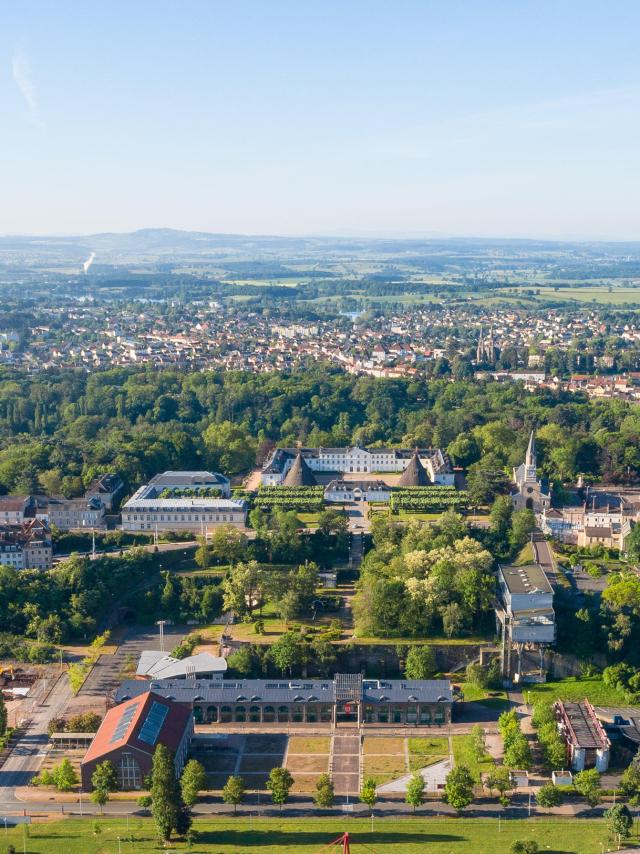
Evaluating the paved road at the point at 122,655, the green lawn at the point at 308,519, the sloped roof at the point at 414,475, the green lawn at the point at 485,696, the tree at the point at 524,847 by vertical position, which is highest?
the sloped roof at the point at 414,475

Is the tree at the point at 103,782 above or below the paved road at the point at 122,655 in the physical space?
above

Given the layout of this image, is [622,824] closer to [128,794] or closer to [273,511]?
[128,794]

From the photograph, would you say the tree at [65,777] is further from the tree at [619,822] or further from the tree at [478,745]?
the tree at [619,822]

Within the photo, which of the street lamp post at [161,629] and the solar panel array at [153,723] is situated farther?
the street lamp post at [161,629]

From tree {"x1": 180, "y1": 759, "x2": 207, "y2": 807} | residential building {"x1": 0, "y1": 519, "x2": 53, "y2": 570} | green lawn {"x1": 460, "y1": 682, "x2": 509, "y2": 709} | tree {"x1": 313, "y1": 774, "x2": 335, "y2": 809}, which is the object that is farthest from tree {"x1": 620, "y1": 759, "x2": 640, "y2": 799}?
residential building {"x1": 0, "y1": 519, "x2": 53, "y2": 570}

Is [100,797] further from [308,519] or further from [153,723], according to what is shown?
[308,519]

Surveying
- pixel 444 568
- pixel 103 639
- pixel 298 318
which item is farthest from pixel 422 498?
pixel 298 318

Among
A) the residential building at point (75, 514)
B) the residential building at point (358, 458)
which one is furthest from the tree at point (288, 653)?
the residential building at point (358, 458)
